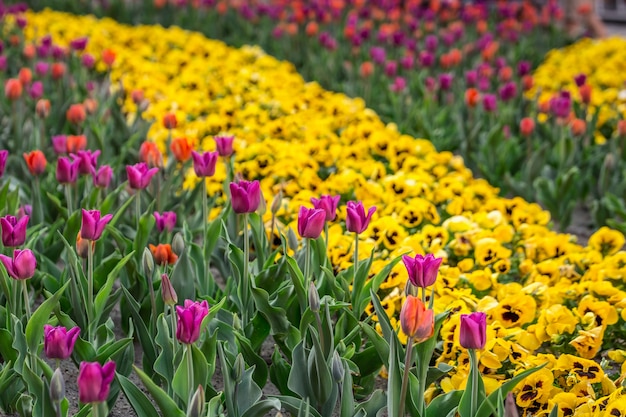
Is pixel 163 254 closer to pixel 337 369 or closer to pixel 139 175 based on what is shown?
pixel 139 175

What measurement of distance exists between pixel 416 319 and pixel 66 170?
1364 mm

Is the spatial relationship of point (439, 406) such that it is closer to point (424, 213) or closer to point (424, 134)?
point (424, 213)

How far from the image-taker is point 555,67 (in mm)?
7461

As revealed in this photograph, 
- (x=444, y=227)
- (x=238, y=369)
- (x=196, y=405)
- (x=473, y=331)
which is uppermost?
(x=473, y=331)

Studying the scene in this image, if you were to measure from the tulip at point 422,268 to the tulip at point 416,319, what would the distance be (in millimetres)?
163

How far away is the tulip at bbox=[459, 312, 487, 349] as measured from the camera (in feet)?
5.73

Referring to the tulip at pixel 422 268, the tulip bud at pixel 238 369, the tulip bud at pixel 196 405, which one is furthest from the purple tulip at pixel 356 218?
the tulip bud at pixel 196 405

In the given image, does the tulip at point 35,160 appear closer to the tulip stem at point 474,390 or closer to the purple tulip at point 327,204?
the purple tulip at point 327,204

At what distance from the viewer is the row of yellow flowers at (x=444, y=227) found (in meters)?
2.24

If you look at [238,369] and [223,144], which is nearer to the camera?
[238,369]

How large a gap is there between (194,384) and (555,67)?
6.12 metres

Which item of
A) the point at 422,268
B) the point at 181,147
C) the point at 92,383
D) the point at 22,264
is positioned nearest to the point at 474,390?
the point at 422,268

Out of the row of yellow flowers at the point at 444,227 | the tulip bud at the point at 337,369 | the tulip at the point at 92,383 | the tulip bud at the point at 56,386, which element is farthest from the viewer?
the row of yellow flowers at the point at 444,227

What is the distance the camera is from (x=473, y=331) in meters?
1.75
